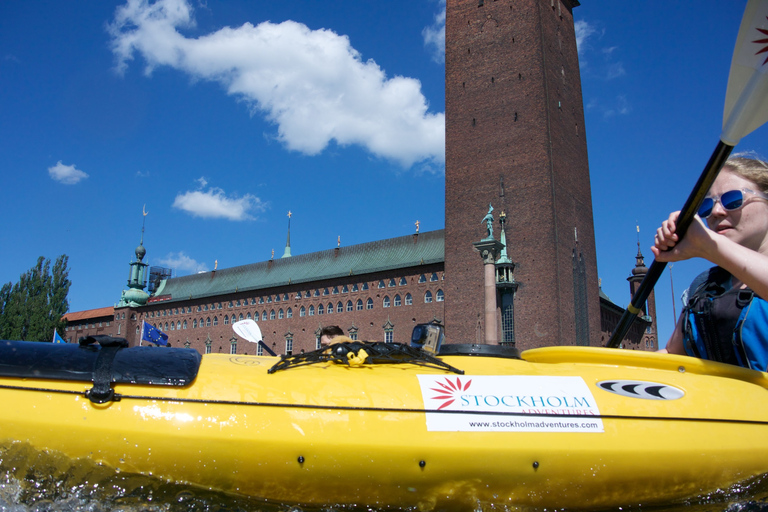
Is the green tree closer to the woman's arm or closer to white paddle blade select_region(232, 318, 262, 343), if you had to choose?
white paddle blade select_region(232, 318, 262, 343)

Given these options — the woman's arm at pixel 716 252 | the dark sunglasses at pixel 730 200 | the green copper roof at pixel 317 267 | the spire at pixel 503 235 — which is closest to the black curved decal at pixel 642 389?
the woman's arm at pixel 716 252

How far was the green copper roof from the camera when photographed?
154 ft

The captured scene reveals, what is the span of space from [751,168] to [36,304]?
5210cm

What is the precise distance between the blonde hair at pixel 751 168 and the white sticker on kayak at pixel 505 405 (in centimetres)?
151

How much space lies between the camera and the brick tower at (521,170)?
30.9 m

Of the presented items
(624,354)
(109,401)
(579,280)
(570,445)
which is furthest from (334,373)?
(579,280)

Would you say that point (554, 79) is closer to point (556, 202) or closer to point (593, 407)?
point (556, 202)

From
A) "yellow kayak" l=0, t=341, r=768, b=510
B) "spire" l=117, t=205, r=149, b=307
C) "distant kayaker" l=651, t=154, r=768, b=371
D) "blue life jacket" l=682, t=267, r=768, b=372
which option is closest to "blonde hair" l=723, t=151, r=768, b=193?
"distant kayaker" l=651, t=154, r=768, b=371

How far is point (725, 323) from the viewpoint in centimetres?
341

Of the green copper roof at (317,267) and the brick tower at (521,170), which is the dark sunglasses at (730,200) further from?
the green copper roof at (317,267)

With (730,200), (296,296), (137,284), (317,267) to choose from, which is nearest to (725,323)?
(730,200)

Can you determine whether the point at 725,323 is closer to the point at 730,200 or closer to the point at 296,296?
the point at 730,200

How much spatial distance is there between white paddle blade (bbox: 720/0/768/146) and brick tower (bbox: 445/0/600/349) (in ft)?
90.5

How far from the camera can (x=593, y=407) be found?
317cm
